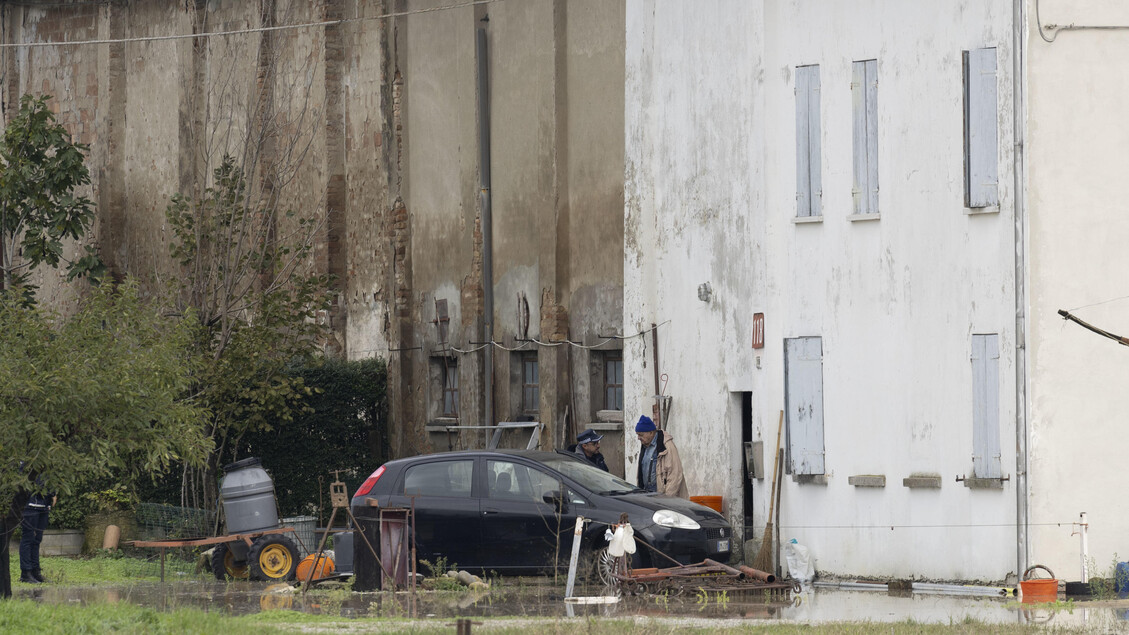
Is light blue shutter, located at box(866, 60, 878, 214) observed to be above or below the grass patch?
above

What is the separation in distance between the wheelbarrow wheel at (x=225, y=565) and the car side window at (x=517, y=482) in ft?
13.5

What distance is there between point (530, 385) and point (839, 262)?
26.3ft

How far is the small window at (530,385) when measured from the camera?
84.1ft

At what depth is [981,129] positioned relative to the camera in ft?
57.5

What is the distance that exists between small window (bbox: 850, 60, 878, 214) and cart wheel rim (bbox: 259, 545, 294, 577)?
7.78 meters

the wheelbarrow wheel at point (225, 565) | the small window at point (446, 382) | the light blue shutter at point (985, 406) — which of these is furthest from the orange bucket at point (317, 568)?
the small window at point (446, 382)

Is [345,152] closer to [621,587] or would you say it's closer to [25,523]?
[25,523]

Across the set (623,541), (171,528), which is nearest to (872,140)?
(623,541)

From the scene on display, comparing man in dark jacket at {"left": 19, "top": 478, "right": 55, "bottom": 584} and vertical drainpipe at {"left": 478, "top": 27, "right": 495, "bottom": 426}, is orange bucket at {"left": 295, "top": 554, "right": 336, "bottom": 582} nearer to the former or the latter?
man in dark jacket at {"left": 19, "top": 478, "right": 55, "bottom": 584}

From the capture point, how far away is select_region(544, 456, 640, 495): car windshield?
17552mm

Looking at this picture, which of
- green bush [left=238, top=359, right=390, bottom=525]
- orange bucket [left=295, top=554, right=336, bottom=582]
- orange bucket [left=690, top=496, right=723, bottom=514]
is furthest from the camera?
green bush [left=238, top=359, right=390, bottom=525]

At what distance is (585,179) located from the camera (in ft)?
78.5

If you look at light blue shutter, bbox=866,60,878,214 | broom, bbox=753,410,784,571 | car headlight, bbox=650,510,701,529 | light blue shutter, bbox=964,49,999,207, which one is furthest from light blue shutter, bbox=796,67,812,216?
car headlight, bbox=650,510,701,529

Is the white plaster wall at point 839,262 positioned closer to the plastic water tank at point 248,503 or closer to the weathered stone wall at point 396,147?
the weathered stone wall at point 396,147
